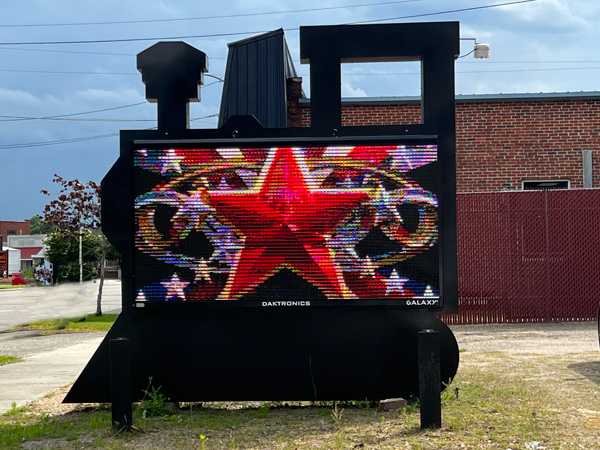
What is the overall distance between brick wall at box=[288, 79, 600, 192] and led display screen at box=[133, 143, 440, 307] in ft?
34.8

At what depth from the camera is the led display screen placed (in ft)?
21.0

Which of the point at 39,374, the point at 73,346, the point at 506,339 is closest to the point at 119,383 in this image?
the point at 39,374

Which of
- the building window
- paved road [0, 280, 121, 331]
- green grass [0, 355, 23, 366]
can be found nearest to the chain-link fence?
the building window

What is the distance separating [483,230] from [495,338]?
270 centimetres

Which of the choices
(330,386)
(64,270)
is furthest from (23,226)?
(330,386)

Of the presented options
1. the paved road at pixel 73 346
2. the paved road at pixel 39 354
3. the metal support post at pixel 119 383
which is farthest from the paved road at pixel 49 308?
the metal support post at pixel 119 383

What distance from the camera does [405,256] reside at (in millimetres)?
6449

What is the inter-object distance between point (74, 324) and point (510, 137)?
39.7 feet

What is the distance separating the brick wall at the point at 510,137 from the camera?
1692cm

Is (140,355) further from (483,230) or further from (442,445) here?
(483,230)

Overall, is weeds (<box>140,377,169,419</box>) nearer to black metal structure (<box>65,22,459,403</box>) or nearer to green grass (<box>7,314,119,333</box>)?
black metal structure (<box>65,22,459,403</box>)

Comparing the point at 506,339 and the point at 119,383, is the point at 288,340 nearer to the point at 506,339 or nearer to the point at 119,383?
the point at 119,383

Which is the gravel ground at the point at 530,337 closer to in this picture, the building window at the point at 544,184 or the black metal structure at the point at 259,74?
the building window at the point at 544,184

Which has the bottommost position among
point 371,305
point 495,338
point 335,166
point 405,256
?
point 495,338
